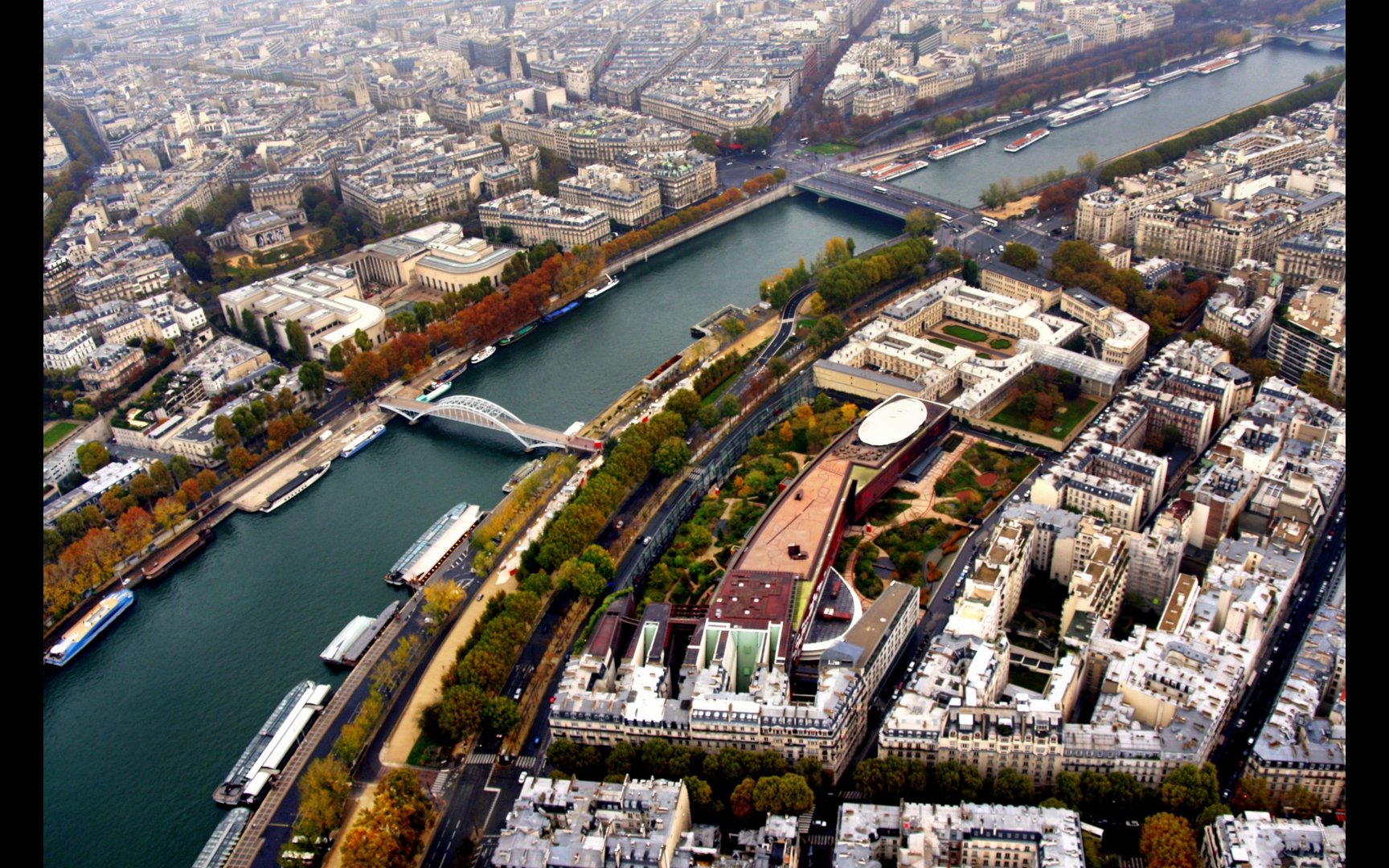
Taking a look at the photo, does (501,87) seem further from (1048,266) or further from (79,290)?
(1048,266)

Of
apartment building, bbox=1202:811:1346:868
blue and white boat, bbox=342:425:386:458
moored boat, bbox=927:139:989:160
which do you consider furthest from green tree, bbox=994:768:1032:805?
moored boat, bbox=927:139:989:160

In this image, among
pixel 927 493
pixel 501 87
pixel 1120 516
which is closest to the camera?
pixel 1120 516

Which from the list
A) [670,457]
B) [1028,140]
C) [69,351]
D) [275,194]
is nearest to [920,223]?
[1028,140]

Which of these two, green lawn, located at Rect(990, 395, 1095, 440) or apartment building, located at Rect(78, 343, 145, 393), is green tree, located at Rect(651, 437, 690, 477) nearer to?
green lawn, located at Rect(990, 395, 1095, 440)

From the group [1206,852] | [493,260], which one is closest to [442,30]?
[493,260]

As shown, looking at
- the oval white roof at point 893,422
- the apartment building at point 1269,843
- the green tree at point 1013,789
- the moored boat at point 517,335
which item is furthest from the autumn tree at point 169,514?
the apartment building at point 1269,843
